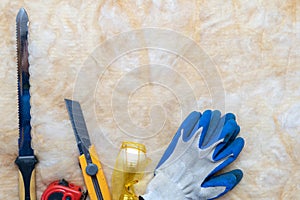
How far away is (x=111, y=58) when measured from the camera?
822 millimetres

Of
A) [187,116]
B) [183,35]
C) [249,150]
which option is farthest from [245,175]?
[183,35]

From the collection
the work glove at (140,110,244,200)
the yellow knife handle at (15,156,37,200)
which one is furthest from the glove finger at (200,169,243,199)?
the yellow knife handle at (15,156,37,200)

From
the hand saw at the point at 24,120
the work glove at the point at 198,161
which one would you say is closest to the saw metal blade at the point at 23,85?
the hand saw at the point at 24,120

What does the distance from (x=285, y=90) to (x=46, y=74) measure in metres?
0.48

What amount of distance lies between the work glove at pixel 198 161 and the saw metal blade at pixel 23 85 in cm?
24

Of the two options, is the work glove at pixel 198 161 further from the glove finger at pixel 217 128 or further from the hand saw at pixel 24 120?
the hand saw at pixel 24 120

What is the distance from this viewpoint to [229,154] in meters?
0.80

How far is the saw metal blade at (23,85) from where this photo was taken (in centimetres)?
77

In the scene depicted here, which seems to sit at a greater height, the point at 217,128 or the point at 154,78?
the point at 154,78

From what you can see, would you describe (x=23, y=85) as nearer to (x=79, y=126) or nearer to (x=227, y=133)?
(x=79, y=126)

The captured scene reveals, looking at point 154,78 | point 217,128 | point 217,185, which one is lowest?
point 217,185

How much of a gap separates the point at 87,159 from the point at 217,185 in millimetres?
247

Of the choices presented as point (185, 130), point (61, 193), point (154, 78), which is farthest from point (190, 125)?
point (61, 193)

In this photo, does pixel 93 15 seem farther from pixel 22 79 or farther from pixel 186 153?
pixel 186 153
